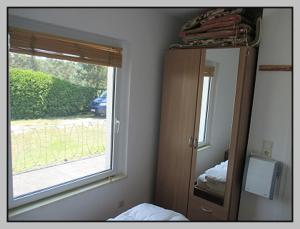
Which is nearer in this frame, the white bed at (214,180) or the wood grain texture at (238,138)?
the wood grain texture at (238,138)

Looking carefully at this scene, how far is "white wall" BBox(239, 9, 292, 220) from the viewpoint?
170cm

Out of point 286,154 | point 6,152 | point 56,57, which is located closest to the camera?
point 6,152

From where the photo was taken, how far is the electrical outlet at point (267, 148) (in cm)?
181

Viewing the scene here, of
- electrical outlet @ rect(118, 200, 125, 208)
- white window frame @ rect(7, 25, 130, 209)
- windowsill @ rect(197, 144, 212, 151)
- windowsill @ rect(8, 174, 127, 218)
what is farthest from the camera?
electrical outlet @ rect(118, 200, 125, 208)

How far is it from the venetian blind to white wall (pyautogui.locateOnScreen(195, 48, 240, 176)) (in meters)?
0.85

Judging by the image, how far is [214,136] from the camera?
2004 mm


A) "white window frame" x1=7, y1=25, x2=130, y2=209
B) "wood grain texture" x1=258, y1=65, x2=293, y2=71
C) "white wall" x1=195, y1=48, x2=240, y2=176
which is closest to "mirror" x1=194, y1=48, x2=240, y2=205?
"white wall" x1=195, y1=48, x2=240, y2=176

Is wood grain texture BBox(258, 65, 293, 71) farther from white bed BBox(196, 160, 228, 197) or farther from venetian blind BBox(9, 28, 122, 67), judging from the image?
venetian blind BBox(9, 28, 122, 67)

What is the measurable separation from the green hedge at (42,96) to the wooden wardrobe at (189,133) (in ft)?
2.74

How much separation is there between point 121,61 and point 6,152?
1119mm

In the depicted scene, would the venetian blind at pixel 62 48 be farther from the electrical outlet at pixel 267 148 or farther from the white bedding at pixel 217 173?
the electrical outlet at pixel 267 148

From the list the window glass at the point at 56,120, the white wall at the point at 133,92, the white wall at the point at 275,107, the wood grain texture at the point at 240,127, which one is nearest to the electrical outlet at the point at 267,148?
the white wall at the point at 275,107

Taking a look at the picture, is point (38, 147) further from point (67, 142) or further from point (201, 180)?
point (201, 180)

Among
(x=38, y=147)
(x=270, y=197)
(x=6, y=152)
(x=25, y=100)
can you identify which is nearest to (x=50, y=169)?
(x=38, y=147)
